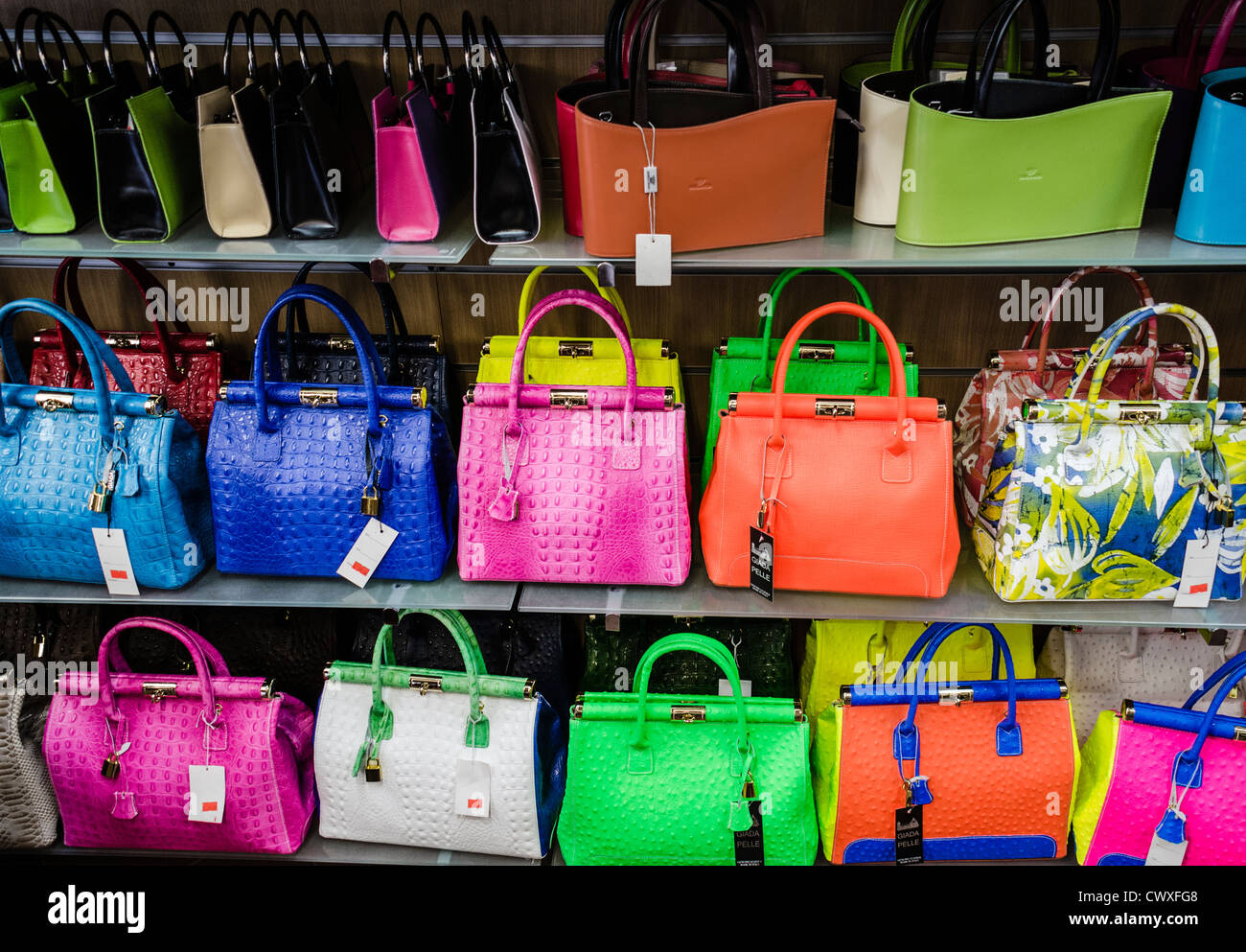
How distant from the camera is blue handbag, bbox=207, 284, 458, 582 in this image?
2.13 meters

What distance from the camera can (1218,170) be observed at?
1.88 m

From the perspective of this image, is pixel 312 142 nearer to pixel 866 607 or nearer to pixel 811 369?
pixel 811 369

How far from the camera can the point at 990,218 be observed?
1948 mm

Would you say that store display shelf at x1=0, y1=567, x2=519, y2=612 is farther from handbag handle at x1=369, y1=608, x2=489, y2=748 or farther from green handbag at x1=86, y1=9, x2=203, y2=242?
green handbag at x1=86, y1=9, x2=203, y2=242

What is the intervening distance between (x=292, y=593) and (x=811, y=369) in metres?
1.38

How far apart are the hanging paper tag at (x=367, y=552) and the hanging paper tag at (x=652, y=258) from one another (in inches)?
32.9

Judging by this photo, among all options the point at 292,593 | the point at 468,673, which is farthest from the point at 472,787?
the point at 292,593

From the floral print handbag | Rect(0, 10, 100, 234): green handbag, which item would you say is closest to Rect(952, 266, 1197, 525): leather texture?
the floral print handbag

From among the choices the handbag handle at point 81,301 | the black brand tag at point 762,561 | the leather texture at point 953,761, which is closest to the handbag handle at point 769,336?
the black brand tag at point 762,561

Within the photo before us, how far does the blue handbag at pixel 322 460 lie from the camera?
2.13 m

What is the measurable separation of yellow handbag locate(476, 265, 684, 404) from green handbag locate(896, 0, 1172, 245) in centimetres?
65
